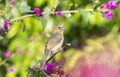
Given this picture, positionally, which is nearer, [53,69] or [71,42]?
[53,69]

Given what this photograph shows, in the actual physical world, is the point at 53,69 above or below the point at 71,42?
above

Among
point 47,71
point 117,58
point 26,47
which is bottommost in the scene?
point 117,58

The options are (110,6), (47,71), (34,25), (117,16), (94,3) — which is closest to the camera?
(47,71)

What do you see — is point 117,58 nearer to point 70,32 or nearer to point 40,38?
point 70,32

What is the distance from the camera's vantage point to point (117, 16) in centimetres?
410

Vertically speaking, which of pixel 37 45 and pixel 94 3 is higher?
pixel 94 3

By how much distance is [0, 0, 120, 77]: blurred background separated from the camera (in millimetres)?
3654

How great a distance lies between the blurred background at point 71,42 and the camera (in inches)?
144

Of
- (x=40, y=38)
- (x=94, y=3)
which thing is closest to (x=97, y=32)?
(x=40, y=38)

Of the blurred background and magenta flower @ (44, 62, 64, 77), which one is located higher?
magenta flower @ (44, 62, 64, 77)

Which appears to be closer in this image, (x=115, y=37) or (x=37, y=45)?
(x=37, y=45)

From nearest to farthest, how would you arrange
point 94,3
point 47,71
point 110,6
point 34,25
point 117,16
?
point 47,71, point 110,6, point 94,3, point 34,25, point 117,16

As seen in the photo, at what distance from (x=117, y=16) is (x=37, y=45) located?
0.79 m

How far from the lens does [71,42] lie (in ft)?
13.8
